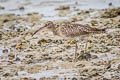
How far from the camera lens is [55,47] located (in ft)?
45.8

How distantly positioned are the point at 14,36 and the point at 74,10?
6.33 meters

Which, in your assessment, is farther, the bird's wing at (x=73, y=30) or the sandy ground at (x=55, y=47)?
the bird's wing at (x=73, y=30)

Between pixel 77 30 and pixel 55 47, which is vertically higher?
pixel 77 30

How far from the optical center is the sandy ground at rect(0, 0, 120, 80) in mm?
11000

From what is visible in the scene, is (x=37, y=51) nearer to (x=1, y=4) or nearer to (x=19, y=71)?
(x=19, y=71)

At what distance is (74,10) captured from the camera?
71.4 feet

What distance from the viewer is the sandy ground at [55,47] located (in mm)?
11000

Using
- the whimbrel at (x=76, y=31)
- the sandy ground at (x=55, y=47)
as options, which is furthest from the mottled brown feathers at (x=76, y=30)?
the sandy ground at (x=55, y=47)

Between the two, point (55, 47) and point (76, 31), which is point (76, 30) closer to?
point (76, 31)

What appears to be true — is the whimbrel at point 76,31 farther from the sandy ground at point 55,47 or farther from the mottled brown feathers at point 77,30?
the sandy ground at point 55,47

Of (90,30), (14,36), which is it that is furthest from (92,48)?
(14,36)

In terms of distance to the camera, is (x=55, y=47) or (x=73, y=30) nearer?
(x=73, y=30)

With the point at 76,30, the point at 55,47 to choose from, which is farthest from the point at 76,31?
the point at 55,47

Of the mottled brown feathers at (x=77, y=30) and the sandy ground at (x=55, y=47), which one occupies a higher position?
the mottled brown feathers at (x=77, y=30)
